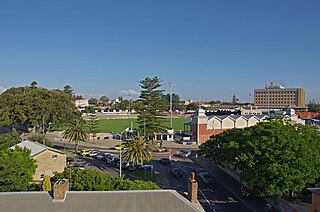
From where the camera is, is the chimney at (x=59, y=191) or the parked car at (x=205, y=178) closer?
the chimney at (x=59, y=191)

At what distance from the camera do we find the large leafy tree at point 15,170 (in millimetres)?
27500

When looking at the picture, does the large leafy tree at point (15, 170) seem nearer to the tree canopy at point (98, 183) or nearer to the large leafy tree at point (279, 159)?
the tree canopy at point (98, 183)

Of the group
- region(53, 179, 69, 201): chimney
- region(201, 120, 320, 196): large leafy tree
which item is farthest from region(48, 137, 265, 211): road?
region(53, 179, 69, 201): chimney

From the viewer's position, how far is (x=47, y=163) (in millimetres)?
39438

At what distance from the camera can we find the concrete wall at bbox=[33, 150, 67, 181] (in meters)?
39.2

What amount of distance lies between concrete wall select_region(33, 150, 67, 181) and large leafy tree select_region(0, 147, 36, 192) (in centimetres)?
468

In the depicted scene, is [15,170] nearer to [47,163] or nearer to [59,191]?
Answer: [47,163]

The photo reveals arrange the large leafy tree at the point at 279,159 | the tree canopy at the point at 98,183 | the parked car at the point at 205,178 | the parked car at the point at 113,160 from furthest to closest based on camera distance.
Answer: the parked car at the point at 113,160
the parked car at the point at 205,178
the large leafy tree at the point at 279,159
the tree canopy at the point at 98,183

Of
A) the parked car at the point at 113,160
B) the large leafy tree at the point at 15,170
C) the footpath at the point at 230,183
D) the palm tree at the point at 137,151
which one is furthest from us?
the parked car at the point at 113,160

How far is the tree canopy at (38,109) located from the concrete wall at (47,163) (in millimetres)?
31682

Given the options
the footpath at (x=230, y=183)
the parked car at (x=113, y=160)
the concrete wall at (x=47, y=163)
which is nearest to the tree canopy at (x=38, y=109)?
the parked car at (x=113, y=160)

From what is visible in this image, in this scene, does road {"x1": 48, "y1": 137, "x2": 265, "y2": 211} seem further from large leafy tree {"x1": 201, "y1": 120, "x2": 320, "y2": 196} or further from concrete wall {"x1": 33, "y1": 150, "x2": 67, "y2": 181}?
concrete wall {"x1": 33, "y1": 150, "x2": 67, "y2": 181}

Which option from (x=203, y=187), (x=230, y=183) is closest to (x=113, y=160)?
(x=203, y=187)

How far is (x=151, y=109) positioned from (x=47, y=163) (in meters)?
31.0
